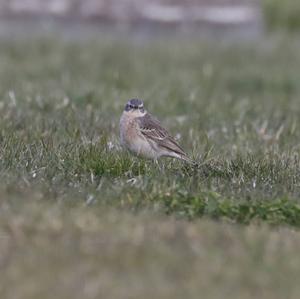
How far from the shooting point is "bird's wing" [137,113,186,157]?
33.9 feet

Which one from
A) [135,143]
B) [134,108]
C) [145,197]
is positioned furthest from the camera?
[134,108]

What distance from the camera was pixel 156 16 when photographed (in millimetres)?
25391

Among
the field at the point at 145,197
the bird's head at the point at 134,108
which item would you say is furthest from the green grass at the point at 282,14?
the bird's head at the point at 134,108

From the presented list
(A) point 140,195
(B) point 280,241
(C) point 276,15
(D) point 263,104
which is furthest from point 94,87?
(C) point 276,15

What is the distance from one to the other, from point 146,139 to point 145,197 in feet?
6.11

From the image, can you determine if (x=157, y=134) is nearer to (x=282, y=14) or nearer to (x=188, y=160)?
(x=188, y=160)

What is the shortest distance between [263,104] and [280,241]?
8666mm

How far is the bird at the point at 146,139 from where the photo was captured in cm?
1028

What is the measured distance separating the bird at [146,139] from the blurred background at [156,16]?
12.5 meters

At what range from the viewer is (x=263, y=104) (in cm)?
1608

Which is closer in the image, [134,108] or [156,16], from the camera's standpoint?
[134,108]

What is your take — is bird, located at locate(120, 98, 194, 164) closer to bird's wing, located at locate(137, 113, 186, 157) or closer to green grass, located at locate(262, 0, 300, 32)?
bird's wing, located at locate(137, 113, 186, 157)

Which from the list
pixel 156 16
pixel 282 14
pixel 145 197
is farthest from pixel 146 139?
pixel 156 16

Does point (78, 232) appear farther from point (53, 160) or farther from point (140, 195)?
point (53, 160)
